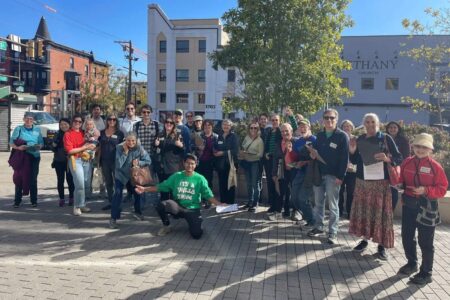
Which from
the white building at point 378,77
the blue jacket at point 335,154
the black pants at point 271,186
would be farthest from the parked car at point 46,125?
the white building at point 378,77

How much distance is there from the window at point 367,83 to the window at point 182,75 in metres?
19.0

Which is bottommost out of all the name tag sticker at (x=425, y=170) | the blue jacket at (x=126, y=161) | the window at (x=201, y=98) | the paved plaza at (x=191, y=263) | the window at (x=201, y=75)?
the paved plaza at (x=191, y=263)

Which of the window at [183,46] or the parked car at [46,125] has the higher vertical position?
the window at [183,46]

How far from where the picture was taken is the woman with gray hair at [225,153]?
7.88 meters

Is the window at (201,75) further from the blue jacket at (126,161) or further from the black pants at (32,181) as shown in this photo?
the blue jacket at (126,161)

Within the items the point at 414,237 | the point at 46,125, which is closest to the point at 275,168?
the point at 414,237

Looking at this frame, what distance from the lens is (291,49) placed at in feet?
33.1

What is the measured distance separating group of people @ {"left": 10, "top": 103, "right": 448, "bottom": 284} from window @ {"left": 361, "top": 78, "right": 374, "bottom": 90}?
3612 cm

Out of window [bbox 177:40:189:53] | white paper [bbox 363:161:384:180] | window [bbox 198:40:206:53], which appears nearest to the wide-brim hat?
white paper [bbox 363:161:384:180]

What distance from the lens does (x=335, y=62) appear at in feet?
34.2

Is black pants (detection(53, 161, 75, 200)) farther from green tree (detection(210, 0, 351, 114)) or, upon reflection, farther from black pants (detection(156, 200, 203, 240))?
green tree (detection(210, 0, 351, 114))

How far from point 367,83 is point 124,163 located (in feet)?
128

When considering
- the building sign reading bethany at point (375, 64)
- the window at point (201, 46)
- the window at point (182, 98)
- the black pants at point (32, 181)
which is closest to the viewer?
the black pants at point (32, 181)

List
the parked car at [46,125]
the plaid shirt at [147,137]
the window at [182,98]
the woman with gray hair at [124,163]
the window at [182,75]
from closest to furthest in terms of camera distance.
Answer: the woman with gray hair at [124,163] → the plaid shirt at [147,137] → the parked car at [46,125] → the window at [182,75] → the window at [182,98]
